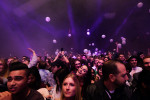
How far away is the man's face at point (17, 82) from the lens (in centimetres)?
189

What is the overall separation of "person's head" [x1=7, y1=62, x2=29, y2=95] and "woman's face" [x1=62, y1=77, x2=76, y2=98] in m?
0.65

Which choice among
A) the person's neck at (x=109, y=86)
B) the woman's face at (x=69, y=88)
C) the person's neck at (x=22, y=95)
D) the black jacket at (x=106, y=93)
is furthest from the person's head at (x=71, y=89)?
the person's neck at (x=22, y=95)

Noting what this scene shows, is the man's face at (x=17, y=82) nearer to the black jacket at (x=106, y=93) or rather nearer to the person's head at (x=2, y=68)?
the black jacket at (x=106, y=93)

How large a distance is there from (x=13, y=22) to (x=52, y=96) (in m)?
15.5

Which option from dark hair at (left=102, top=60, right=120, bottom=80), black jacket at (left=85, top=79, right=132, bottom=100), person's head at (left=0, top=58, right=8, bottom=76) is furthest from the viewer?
person's head at (left=0, top=58, right=8, bottom=76)

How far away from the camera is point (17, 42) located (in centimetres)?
1712

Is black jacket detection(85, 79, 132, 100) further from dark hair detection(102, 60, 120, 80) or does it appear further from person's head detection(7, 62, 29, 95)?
person's head detection(7, 62, 29, 95)

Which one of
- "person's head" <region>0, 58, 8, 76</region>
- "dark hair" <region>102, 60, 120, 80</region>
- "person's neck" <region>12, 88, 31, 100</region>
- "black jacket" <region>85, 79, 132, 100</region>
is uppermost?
"person's head" <region>0, 58, 8, 76</region>

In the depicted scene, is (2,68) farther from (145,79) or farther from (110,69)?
(145,79)

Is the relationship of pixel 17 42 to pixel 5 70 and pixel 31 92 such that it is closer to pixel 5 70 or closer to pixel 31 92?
pixel 5 70

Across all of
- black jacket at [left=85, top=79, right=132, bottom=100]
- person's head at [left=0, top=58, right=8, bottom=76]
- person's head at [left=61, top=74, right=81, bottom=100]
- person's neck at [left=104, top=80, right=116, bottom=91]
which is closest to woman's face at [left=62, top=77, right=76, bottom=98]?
person's head at [left=61, top=74, right=81, bottom=100]

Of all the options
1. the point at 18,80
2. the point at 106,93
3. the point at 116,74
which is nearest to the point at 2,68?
the point at 18,80

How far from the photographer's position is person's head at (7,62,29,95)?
6.21 ft

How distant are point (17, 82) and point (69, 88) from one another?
848 mm
